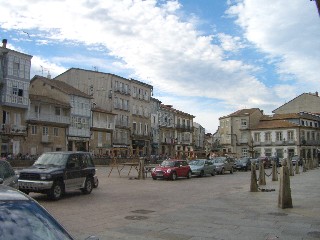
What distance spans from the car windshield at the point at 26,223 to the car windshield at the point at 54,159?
12.6m

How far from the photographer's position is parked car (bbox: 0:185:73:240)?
3293 millimetres

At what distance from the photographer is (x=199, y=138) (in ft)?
406

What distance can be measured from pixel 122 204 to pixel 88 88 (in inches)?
2317

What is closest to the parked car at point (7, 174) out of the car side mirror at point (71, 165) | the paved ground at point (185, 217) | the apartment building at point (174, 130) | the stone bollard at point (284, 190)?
the paved ground at point (185, 217)

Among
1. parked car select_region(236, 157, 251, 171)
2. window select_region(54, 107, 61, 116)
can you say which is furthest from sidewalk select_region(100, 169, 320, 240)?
window select_region(54, 107, 61, 116)

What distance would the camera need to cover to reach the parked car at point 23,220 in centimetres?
329

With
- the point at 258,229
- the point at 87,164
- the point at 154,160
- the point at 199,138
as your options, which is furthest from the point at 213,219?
the point at 199,138

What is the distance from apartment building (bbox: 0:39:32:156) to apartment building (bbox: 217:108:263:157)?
55.2 meters

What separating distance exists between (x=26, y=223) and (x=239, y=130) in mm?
95672

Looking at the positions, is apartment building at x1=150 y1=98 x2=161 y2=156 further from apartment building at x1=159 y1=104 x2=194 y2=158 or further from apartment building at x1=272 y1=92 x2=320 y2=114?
apartment building at x1=272 y1=92 x2=320 y2=114

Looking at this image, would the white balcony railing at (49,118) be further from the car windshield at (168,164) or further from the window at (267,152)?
the window at (267,152)

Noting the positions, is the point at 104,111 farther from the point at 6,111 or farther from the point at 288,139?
the point at 288,139

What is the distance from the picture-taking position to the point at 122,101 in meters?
75.1

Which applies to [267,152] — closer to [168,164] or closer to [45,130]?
[45,130]
